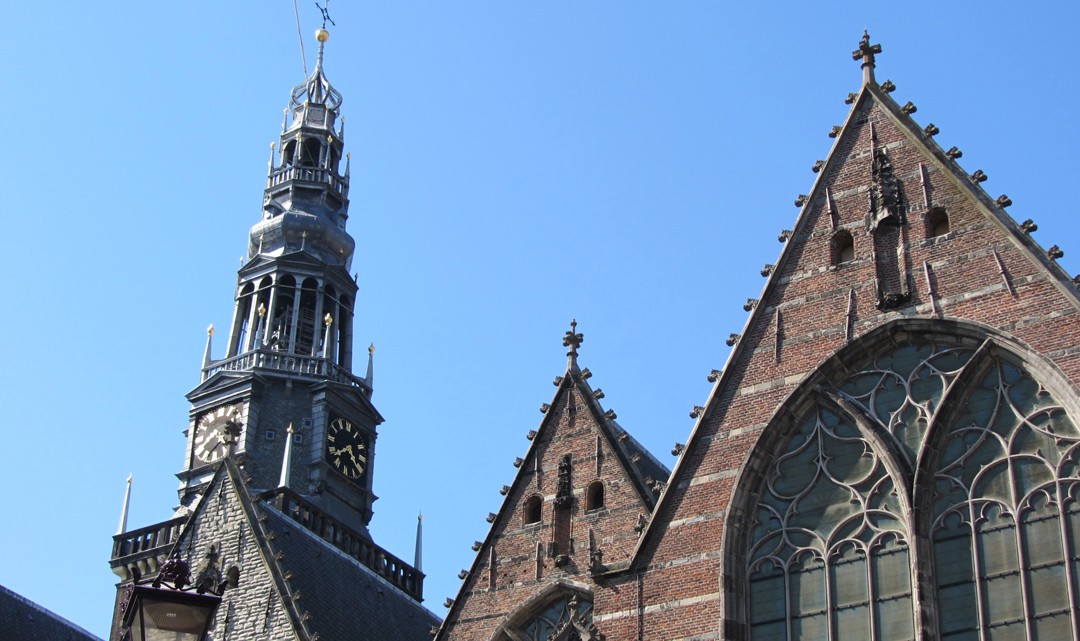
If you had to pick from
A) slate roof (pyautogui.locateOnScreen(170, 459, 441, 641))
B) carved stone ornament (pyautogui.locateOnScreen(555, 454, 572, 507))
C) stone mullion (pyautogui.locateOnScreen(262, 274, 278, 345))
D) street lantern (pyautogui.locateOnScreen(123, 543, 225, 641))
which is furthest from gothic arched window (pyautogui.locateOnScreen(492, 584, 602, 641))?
stone mullion (pyautogui.locateOnScreen(262, 274, 278, 345))

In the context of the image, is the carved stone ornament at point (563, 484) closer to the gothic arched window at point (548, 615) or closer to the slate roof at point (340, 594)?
the gothic arched window at point (548, 615)

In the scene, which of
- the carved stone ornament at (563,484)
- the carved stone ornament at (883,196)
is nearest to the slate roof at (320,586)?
the carved stone ornament at (563,484)

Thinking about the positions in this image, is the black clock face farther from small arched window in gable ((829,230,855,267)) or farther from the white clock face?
small arched window in gable ((829,230,855,267))

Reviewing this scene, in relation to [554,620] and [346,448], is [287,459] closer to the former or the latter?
[346,448]

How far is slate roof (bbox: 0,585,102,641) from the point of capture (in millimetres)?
30203

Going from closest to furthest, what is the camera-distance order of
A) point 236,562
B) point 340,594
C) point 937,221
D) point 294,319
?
point 937,221, point 236,562, point 340,594, point 294,319

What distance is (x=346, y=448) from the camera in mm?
45500

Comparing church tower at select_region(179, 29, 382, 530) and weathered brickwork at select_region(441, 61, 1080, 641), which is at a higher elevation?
church tower at select_region(179, 29, 382, 530)

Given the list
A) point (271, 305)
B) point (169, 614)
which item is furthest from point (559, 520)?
point (271, 305)

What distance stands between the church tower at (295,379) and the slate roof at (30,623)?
35.8 ft

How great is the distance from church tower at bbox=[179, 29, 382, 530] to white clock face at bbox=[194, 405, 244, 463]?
36mm

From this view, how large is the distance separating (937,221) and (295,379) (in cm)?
2628

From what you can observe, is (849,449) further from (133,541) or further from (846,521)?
(133,541)

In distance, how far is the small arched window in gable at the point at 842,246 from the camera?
72.7ft
